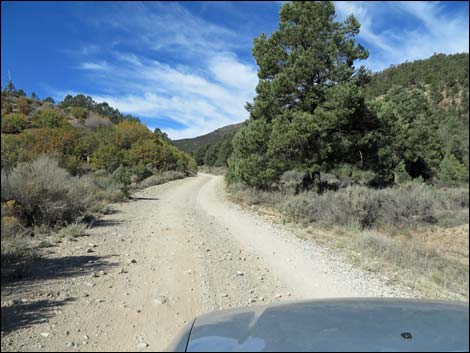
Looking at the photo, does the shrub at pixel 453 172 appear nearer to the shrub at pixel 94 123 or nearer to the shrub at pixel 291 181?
the shrub at pixel 291 181

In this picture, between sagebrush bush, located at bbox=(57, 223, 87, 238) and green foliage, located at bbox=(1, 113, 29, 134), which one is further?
sagebrush bush, located at bbox=(57, 223, 87, 238)

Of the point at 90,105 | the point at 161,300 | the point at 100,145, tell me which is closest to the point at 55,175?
the point at 161,300

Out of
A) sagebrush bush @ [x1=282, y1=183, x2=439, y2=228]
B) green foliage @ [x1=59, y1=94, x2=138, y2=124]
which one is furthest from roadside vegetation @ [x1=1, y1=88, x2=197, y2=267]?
green foliage @ [x1=59, y1=94, x2=138, y2=124]

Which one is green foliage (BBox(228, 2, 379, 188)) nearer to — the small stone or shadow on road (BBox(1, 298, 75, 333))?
the small stone

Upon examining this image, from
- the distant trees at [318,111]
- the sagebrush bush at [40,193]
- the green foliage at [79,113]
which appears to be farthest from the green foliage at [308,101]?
the green foliage at [79,113]

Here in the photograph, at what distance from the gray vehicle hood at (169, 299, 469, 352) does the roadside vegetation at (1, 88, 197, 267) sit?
2875mm

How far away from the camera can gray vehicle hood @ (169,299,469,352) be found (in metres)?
1.65

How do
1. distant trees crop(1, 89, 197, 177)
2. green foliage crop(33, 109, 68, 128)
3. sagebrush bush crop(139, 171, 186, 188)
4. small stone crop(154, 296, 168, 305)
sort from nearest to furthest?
small stone crop(154, 296, 168, 305)
distant trees crop(1, 89, 197, 177)
sagebrush bush crop(139, 171, 186, 188)
green foliage crop(33, 109, 68, 128)

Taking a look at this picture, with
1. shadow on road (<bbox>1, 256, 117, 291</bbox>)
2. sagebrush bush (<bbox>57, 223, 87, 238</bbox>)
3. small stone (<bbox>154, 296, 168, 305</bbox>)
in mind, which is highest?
sagebrush bush (<bbox>57, 223, 87, 238</bbox>)

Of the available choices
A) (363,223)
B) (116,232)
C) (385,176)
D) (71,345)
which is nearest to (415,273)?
(363,223)

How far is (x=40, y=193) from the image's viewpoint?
291 inches

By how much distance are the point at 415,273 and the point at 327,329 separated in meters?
4.14

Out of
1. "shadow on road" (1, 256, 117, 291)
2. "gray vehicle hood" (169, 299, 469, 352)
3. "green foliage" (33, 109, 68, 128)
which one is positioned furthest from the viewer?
"green foliage" (33, 109, 68, 128)

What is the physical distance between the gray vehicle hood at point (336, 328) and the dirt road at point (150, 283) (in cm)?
131
